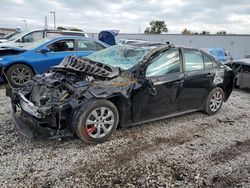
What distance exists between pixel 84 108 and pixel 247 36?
17.7m

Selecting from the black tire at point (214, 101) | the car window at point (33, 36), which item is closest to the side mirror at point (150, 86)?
the black tire at point (214, 101)

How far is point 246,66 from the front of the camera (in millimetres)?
7512

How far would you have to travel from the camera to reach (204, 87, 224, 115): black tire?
16.7 feet

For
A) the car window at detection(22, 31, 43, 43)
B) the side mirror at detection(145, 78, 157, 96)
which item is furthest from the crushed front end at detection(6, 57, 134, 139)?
the car window at detection(22, 31, 43, 43)

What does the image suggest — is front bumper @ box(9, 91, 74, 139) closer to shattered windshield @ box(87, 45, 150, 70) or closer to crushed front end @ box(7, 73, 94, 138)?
crushed front end @ box(7, 73, 94, 138)

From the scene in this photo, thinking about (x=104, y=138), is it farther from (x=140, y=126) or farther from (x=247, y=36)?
(x=247, y=36)

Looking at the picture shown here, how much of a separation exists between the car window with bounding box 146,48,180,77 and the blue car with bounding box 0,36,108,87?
370 centimetres

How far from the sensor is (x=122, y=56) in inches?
177

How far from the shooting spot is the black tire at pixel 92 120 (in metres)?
3.40

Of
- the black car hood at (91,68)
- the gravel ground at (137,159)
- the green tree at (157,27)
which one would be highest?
the green tree at (157,27)

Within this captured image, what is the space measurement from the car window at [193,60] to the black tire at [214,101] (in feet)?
2.21

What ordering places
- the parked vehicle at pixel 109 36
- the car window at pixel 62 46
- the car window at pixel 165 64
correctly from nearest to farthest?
1. the car window at pixel 165 64
2. the car window at pixel 62 46
3. the parked vehicle at pixel 109 36

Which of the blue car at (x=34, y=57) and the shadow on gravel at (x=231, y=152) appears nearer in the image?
the shadow on gravel at (x=231, y=152)

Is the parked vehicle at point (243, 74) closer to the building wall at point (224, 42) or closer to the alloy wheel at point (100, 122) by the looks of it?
the alloy wheel at point (100, 122)
